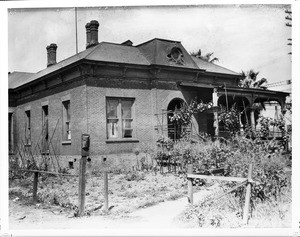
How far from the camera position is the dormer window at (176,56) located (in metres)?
18.2

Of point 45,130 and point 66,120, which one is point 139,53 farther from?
point 45,130

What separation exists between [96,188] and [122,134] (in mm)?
5209

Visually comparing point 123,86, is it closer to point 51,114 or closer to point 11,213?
point 51,114

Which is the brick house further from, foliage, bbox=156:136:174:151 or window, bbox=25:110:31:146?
foliage, bbox=156:136:174:151

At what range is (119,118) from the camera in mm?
16891

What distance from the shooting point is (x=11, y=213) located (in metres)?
9.16

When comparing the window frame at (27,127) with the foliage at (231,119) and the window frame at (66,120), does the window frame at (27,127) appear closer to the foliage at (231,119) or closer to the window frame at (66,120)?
the window frame at (66,120)

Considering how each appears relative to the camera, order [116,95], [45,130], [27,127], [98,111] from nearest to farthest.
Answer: [98,111], [116,95], [45,130], [27,127]

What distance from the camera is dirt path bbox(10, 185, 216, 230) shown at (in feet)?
25.5

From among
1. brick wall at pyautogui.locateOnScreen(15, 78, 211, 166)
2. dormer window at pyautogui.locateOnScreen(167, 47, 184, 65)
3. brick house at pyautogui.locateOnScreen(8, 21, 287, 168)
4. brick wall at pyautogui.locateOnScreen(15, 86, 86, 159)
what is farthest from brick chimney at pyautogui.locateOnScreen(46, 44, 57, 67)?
dormer window at pyautogui.locateOnScreen(167, 47, 184, 65)

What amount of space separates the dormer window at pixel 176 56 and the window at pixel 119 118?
3.21m

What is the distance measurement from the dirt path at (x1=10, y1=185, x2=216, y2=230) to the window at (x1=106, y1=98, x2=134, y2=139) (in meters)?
7.78

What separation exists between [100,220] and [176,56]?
12.1m

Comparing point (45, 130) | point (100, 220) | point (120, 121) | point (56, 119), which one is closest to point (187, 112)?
point (120, 121)
